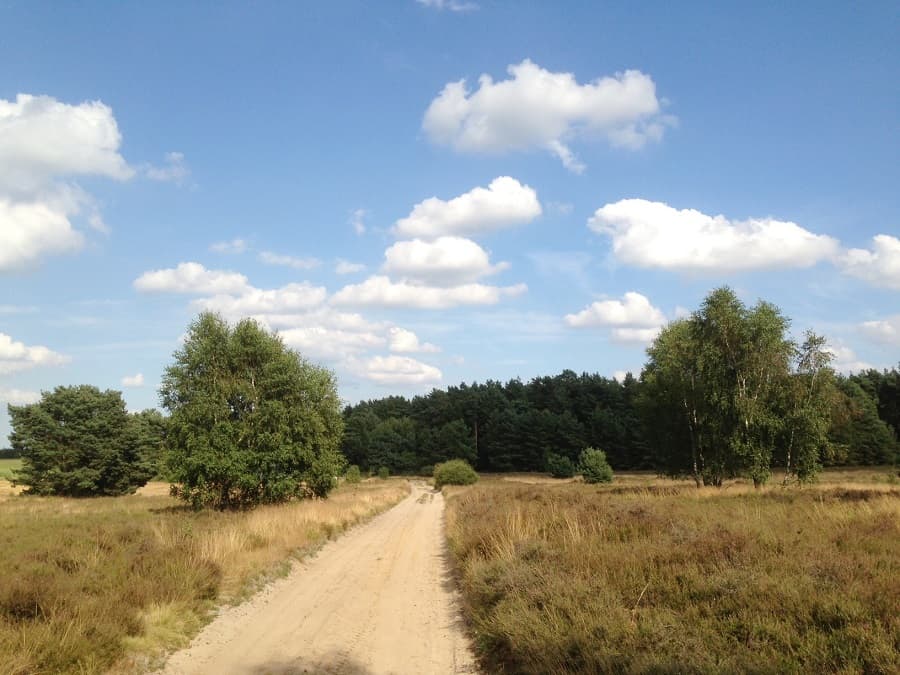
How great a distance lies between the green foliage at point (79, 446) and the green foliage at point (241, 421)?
34.4 m

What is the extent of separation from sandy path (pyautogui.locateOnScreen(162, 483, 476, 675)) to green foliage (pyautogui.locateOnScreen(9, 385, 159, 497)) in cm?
5066

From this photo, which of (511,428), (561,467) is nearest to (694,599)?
(561,467)

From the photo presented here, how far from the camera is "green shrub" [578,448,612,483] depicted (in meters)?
56.7

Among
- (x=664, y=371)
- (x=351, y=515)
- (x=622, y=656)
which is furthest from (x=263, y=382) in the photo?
(x=664, y=371)

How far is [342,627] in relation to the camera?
8.96m

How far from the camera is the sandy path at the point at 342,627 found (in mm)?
Answer: 7289

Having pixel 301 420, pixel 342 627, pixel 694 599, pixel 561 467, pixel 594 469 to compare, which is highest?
pixel 301 420

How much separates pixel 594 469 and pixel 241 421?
39.6m

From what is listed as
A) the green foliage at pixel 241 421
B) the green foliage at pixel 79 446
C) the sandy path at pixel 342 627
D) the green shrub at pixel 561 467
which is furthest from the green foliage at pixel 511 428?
the sandy path at pixel 342 627

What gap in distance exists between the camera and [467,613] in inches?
387

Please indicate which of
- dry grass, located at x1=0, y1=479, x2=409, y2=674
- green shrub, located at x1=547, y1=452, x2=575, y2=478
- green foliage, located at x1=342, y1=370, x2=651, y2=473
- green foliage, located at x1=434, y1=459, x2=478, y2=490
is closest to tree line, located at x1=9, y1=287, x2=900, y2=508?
dry grass, located at x1=0, y1=479, x2=409, y2=674

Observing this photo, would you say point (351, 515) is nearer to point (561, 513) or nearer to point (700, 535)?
point (561, 513)

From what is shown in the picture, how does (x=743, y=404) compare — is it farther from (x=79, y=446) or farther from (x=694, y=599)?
(x=79, y=446)

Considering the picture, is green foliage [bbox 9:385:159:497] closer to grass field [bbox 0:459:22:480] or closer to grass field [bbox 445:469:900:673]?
grass field [bbox 0:459:22:480]
